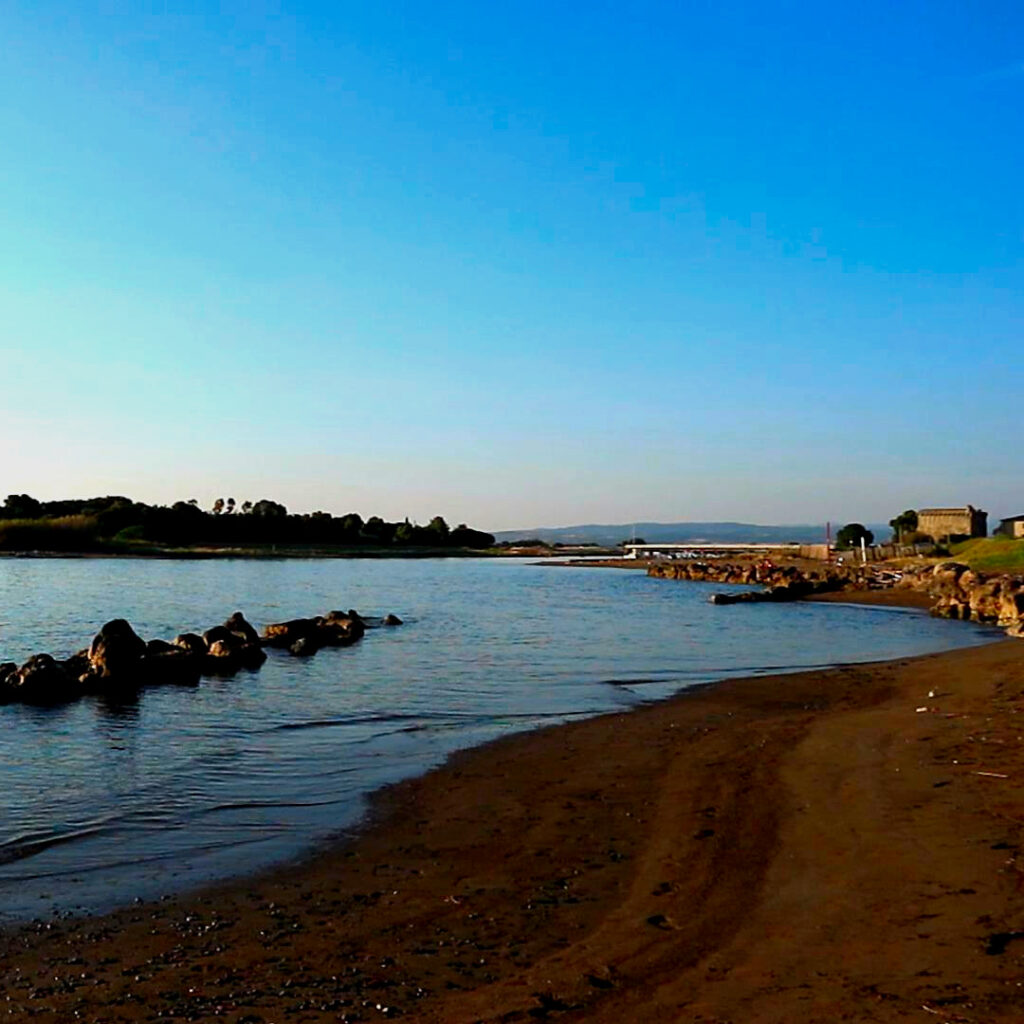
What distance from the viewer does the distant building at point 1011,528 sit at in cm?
6694

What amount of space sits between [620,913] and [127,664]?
54.6 ft

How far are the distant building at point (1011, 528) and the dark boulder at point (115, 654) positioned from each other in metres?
58.3

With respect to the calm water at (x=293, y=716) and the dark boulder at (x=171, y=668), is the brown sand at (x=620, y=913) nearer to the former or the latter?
the calm water at (x=293, y=716)

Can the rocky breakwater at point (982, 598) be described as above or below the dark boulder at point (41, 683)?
above

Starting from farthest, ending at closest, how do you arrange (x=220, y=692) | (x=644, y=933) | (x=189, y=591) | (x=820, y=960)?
(x=189, y=591) → (x=220, y=692) → (x=644, y=933) → (x=820, y=960)

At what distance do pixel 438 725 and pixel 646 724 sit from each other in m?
3.24

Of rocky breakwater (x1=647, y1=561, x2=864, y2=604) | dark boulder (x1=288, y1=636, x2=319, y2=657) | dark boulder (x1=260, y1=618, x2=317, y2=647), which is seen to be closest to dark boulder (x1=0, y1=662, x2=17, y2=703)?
dark boulder (x1=288, y1=636, x2=319, y2=657)

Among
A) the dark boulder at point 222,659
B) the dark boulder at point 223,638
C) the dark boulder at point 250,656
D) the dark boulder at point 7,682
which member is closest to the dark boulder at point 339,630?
the dark boulder at point 223,638

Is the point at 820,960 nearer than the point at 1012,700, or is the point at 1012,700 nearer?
the point at 820,960

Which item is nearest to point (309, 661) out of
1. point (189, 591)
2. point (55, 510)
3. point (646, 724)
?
point (646, 724)

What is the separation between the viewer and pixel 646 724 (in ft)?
51.1

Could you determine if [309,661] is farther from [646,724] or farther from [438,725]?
[646,724]

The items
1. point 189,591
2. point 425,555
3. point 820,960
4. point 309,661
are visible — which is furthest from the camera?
point 425,555

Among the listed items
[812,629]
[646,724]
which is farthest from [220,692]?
[812,629]
